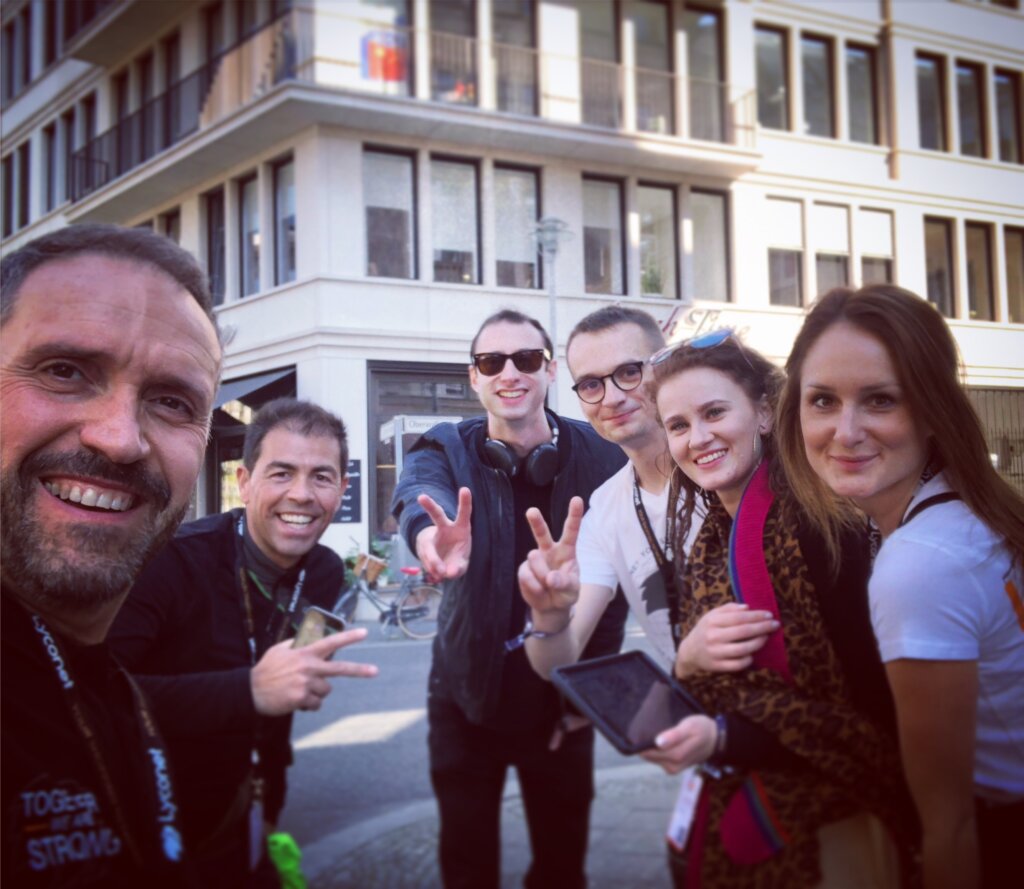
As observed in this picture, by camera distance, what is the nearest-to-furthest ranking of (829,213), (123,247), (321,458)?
1. (123,247)
2. (321,458)
3. (829,213)

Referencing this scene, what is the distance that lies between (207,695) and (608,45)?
0.99 m

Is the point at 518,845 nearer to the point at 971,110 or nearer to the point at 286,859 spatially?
the point at 286,859

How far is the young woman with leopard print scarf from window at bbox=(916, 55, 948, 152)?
534 mm

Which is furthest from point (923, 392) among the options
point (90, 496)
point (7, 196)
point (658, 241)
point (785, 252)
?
point (7, 196)

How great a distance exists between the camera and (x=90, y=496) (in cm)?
81

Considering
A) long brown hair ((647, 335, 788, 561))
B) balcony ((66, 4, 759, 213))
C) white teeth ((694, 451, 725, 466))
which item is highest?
balcony ((66, 4, 759, 213))

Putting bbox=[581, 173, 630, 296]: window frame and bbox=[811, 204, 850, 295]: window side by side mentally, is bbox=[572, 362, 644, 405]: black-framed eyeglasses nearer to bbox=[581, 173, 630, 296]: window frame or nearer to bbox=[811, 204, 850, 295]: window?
bbox=[581, 173, 630, 296]: window frame

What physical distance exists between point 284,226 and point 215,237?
175mm

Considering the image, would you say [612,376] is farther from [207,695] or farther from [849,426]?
[207,695]

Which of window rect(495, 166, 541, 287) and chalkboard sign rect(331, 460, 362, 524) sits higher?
window rect(495, 166, 541, 287)

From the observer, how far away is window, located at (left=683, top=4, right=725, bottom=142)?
1.13 m

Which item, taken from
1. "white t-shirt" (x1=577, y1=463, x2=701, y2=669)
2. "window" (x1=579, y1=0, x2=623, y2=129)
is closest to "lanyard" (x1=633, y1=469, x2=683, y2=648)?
"white t-shirt" (x1=577, y1=463, x2=701, y2=669)

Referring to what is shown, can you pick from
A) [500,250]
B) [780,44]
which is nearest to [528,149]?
[500,250]

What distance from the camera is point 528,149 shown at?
1088mm
